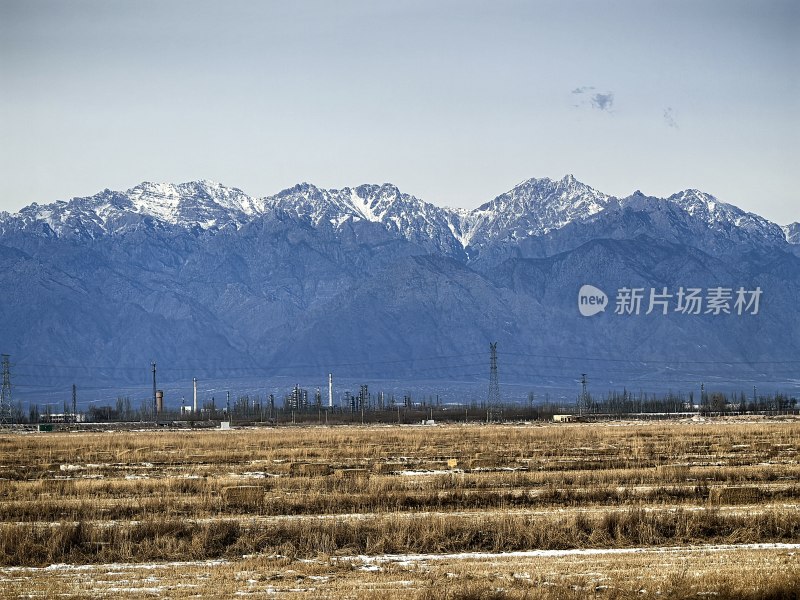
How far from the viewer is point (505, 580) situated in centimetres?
2377

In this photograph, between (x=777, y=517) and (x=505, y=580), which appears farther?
(x=777, y=517)

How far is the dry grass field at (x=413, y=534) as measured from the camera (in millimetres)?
23719

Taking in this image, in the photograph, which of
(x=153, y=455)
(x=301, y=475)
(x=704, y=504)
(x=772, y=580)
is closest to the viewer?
(x=772, y=580)

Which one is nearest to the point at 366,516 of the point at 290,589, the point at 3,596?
the point at 290,589

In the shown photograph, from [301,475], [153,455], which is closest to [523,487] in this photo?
[301,475]

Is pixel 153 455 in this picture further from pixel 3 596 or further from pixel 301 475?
pixel 3 596

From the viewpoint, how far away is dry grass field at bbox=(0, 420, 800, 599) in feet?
Answer: 77.8

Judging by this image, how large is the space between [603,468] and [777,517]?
62.8 ft

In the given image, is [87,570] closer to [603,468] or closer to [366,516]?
A: [366,516]

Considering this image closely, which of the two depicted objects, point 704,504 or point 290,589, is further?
point 704,504

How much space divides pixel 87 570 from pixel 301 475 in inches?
906

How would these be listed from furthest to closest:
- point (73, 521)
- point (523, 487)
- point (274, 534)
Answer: point (523, 487), point (73, 521), point (274, 534)

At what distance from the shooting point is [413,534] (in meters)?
29.5

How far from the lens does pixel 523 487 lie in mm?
41469
